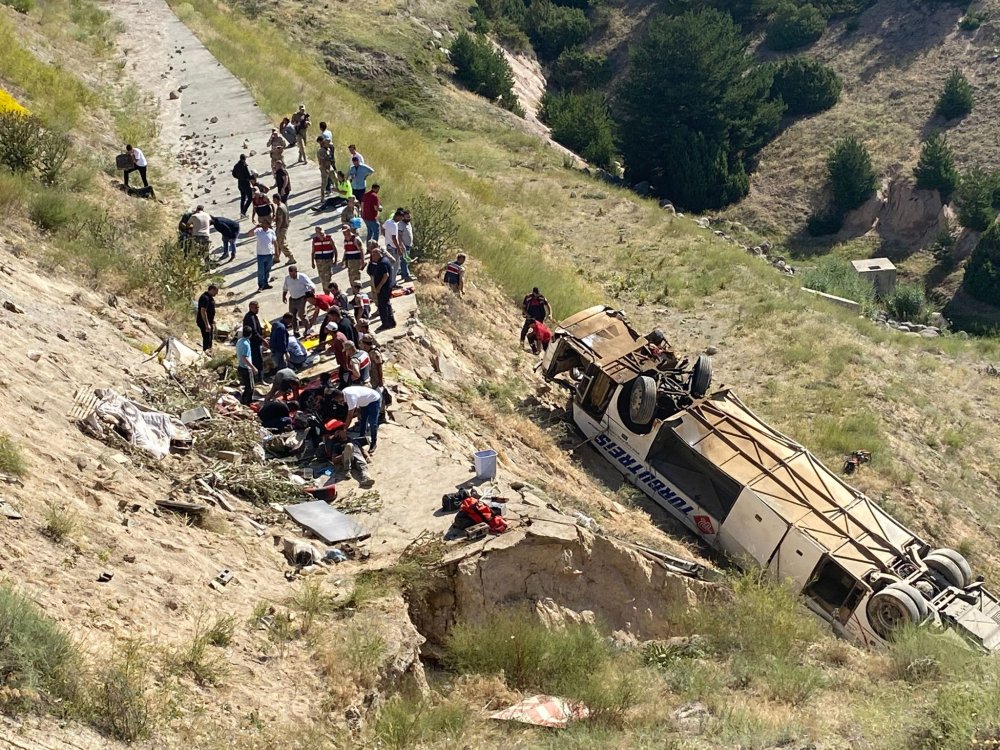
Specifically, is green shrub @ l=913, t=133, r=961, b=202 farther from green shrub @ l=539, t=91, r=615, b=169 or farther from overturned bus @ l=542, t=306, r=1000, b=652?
overturned bus @ l=542, t=306, r=1000, b=652

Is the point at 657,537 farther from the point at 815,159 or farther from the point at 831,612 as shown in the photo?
the point at 815,159

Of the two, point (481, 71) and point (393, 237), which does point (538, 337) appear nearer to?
point (393, 237)

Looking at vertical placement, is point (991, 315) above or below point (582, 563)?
above

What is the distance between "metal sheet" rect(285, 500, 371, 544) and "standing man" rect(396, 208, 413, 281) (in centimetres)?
810

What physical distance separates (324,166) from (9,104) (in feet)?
21.8

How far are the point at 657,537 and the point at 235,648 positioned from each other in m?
6.63

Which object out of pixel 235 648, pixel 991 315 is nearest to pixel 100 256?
pixel 235 648

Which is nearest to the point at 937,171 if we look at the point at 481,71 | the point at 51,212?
the point at 481,71

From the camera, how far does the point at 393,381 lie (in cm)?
1433

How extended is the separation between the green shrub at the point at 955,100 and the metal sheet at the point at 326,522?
43.4 m

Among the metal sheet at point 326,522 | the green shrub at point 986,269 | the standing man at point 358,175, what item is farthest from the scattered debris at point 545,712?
the green shrub at point 986,269

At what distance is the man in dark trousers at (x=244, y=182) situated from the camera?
1973 cm

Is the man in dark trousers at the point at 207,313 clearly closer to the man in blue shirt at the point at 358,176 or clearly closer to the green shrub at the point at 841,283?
the man in blue shirt at the point at 358,176

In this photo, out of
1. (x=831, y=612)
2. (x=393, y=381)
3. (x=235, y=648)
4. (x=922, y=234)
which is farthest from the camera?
(x=922, y=234)
